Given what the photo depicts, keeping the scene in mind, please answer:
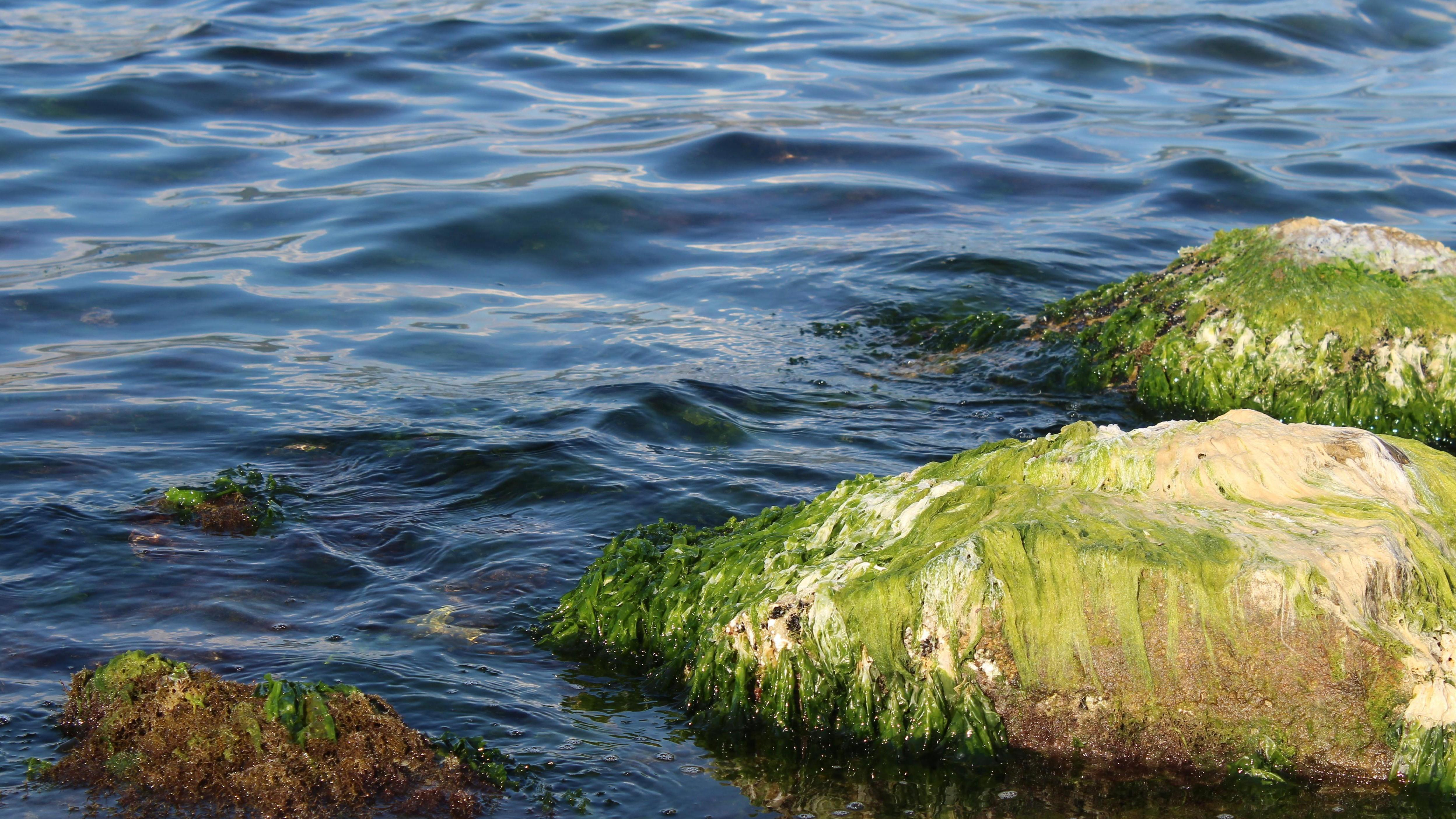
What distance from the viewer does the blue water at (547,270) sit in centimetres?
496

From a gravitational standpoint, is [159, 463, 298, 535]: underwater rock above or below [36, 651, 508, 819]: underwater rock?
below

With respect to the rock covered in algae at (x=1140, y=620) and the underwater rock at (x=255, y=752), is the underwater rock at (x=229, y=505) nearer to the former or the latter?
the underwater rock at (x=255, y=752)

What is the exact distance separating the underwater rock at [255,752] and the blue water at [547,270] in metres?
0.21

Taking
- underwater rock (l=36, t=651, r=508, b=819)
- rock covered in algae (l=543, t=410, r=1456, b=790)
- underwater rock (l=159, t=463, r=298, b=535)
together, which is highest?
rock covered in algae (l=543, t=410, r=1456, b=790)

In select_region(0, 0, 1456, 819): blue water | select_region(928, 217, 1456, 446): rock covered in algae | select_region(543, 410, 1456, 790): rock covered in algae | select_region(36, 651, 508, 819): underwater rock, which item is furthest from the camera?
select_region(928, 217, 1456, 446): rock covered in algae

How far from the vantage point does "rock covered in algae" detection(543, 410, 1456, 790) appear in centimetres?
396

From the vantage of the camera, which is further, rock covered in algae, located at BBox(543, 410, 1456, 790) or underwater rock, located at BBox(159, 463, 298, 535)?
underwater rock, located at BBox(159, 463, 298, 535)

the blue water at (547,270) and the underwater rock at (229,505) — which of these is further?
the underwater rock at (229,505)

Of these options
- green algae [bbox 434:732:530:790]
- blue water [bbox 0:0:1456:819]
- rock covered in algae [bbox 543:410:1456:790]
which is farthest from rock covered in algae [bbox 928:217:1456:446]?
green algae [bbox 434:732:530:790]

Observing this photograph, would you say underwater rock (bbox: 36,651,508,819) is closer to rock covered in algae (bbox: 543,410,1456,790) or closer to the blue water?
the blue water

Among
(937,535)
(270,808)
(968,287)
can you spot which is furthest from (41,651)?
(968,287)

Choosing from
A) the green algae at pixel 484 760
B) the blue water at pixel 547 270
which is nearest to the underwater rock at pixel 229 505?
the blue water at pixel 547 270

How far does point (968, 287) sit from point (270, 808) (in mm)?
7582

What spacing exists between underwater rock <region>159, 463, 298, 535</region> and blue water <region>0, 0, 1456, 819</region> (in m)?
0.14
